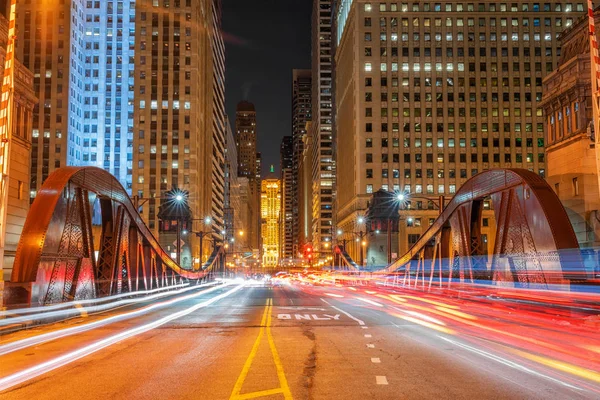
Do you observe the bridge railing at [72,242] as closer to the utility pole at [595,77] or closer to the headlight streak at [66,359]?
the headlight streak at [66,359]

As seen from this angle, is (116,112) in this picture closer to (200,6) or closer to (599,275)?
(200,6)

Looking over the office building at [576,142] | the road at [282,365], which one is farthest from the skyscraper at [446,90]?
the road at [282,365]

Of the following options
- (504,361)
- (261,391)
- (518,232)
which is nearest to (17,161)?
(518,232)

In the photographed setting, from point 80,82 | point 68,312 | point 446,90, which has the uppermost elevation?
point 80,82

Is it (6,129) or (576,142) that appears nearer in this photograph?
(6,129)

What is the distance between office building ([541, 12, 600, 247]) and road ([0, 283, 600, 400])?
21.3 metres

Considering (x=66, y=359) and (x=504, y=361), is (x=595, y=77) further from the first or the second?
(x=66, y=359)

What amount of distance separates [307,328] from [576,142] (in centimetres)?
2800

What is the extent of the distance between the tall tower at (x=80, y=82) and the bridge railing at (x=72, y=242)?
112 metres

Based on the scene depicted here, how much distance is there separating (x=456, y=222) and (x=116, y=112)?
132 meters

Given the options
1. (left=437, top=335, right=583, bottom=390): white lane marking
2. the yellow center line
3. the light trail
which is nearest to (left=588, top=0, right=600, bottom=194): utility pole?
(left=437, top=335, right=583, bottom=390): white lane marking

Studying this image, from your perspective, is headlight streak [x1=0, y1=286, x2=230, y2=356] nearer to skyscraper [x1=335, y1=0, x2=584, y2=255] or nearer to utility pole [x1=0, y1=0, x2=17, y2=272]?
utility pole [x1=0, y1=0, x2=17, y2=272]

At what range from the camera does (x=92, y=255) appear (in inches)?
1067

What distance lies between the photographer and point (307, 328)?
1959cm
